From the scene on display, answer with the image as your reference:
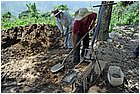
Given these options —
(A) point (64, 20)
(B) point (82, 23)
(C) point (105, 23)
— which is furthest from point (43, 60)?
(C) point (105, 23)

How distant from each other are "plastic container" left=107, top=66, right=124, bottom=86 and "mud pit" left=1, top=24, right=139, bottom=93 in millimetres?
95

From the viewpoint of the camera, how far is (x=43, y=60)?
5.59 meters

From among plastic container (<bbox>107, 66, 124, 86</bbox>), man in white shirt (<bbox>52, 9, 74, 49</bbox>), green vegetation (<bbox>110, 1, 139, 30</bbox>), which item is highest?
man in white shirt (<bbox>52, 9, 74, 49</bbox>)

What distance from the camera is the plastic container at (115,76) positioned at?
4.43 meters

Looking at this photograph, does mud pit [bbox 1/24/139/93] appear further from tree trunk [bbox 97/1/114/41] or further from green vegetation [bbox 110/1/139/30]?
green vegetation [bbox 110/1/139/30]

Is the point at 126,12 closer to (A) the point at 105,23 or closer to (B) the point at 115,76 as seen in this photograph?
(A) the point at 105,23

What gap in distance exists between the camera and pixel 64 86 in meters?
4.40

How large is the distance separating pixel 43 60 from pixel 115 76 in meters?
1.59

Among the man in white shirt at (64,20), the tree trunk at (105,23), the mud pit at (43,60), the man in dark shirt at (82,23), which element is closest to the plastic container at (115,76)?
the mud pit at (43,60)

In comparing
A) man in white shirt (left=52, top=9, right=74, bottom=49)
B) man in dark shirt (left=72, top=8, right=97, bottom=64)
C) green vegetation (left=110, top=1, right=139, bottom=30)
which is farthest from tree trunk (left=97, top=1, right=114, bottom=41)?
green vegetation (left=110, top=1, right=139, bottom=30)

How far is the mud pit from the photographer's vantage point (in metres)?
4.52

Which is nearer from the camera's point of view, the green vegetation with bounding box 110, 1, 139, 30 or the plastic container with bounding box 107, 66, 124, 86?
the plastic container with bounding box 107, 66, 124, 86

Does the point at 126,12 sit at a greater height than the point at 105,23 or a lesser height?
lesser

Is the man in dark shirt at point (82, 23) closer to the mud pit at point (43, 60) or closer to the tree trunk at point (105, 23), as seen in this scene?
the mud pit at point (43, 60)
